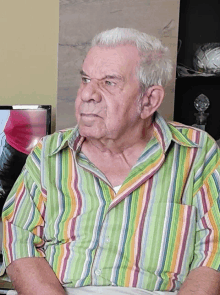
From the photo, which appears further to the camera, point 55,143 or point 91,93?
point 55,143

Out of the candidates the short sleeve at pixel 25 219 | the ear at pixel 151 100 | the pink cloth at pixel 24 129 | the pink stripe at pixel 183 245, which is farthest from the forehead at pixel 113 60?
the pink cloth at pixel 24 129

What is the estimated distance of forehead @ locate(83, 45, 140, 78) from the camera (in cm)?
135

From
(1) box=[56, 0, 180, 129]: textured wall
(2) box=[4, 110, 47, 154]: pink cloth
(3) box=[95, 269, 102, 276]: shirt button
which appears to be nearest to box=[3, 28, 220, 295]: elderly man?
(3) box=[95, 269, 102, 276]: shirt button

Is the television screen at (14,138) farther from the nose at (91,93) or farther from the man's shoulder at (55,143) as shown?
the nose at (91,93)

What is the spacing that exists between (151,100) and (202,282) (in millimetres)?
602

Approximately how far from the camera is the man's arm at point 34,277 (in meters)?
1.27

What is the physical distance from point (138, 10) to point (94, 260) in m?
1.34

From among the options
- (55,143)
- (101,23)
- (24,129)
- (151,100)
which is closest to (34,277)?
(55,143)

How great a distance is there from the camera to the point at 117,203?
1.35m

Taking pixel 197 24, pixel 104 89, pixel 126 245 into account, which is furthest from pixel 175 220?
Answer: pixel 197 24

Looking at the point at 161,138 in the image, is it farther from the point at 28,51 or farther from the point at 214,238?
the point at 28,51

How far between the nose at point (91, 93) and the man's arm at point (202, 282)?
24.1 inches

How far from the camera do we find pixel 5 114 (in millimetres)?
2381

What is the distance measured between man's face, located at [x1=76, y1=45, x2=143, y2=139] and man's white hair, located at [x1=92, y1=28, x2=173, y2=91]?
0.07 feet
